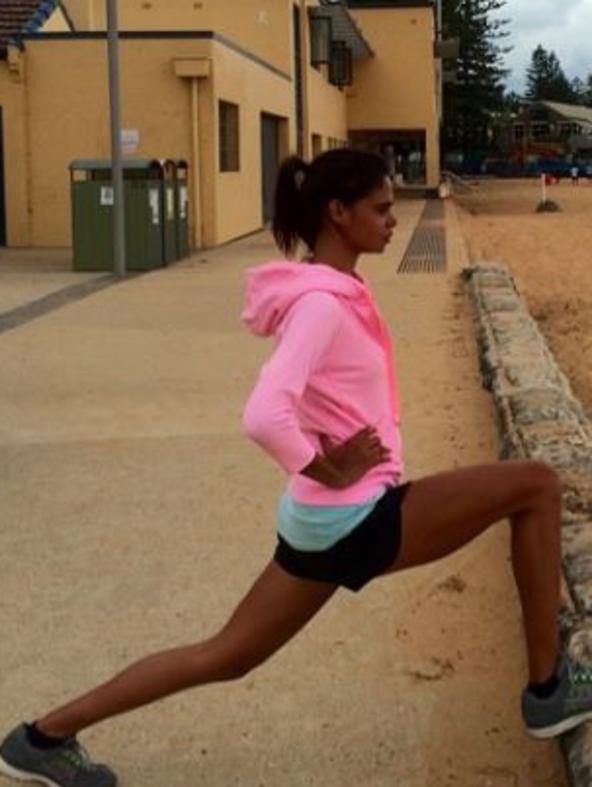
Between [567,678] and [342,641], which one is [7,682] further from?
[567,678]

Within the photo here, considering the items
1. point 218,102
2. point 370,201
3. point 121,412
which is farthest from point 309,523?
point 218,102

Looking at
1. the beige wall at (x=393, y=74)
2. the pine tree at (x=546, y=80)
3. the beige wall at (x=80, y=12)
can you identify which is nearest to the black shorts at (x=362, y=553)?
the beige wall at (x=80, y=12)

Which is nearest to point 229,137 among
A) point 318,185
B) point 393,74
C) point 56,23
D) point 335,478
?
point 56,23

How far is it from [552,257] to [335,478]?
789 inches

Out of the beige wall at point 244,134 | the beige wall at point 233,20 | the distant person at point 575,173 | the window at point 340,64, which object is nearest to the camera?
the beige wall at point 244,134

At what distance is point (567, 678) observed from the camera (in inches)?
134

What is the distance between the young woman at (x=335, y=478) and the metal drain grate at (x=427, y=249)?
622 inches

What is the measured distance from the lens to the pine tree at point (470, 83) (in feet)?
283

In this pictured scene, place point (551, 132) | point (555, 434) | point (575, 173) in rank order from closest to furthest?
point (555, 434), point (575, 173), point (551, 132)

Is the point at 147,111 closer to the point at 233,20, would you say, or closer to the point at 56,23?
the point at 56,23

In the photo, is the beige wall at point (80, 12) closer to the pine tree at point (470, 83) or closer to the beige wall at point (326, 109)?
the beige wall at point (326, 109)

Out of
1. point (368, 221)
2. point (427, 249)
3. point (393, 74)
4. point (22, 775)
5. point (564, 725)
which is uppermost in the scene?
point (393, 74)

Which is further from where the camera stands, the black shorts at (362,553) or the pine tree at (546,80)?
the pine tree at (546,80)

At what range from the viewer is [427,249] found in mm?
23344
